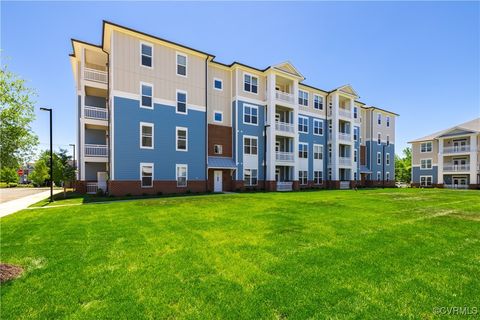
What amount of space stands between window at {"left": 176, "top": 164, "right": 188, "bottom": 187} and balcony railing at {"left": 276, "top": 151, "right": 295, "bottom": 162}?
11.3 meters

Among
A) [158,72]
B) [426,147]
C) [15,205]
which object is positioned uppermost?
[158,72]

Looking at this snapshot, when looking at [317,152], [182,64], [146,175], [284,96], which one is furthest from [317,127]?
[146,175]

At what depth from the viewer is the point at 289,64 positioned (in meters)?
29.1

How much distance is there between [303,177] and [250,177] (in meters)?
9.01

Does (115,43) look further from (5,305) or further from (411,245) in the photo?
(411,245)

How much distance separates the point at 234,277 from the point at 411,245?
5.17m

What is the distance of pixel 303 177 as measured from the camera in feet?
106

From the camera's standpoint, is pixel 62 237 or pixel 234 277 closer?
pixel 234 277

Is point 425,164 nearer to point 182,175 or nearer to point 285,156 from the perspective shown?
point 285,156

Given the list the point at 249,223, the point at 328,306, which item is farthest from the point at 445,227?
the point at 328,306

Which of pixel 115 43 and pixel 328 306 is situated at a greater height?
pixel 115 43

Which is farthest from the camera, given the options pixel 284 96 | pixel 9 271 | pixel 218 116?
pixel 284 96

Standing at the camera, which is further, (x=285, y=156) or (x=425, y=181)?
(x=425, y=181)

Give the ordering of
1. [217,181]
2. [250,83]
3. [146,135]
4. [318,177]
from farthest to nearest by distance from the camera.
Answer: [318,177], [250,83], [217,181], [146,135]
